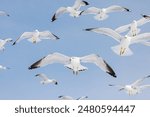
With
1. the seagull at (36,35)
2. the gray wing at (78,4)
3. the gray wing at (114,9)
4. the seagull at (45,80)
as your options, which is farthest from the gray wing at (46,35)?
the seagull at (45,80)

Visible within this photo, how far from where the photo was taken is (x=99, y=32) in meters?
11.3

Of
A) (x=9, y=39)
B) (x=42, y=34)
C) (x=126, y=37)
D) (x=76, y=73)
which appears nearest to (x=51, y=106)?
(x=76, y=73)

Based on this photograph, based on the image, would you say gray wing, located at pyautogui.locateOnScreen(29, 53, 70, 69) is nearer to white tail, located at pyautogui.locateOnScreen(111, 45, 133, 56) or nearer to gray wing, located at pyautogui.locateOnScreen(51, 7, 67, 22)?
white tail, located at pyautogui.locateOnScreen(111, 45, 133, 56)

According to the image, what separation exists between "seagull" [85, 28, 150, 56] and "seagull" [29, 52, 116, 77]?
0.30 metres

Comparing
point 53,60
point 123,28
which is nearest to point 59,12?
point 123,28

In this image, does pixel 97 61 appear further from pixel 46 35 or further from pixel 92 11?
pixel 92 11

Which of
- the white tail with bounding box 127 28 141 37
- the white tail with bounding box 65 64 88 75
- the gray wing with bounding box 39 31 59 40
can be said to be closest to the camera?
the white tail with bounding box 65 64 88 75

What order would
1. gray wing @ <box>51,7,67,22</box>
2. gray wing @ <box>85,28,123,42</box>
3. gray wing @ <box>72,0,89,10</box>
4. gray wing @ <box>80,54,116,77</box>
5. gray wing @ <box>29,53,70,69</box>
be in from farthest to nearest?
gray wing @ <box>51,7,67,22</box> → gray wing @ <box>72,0,89,10</box> → gray wing @ <box>85,28,123,42</box> → gray wing @ <box>29,53,70,69</box> → gray wing @ <box>80,54,116,77</box>

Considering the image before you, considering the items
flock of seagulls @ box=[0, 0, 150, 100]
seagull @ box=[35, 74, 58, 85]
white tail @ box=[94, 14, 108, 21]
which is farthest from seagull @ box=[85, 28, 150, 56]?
seagull @ box=[35, 74, 58, 85]

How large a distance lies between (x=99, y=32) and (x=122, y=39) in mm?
400

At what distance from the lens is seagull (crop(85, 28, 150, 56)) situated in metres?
10.9

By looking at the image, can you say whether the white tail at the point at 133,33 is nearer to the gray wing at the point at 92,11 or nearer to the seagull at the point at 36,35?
the gray wing at the point at 92,11

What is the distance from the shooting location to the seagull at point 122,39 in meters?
10.9

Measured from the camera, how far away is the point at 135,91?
12641 mm
